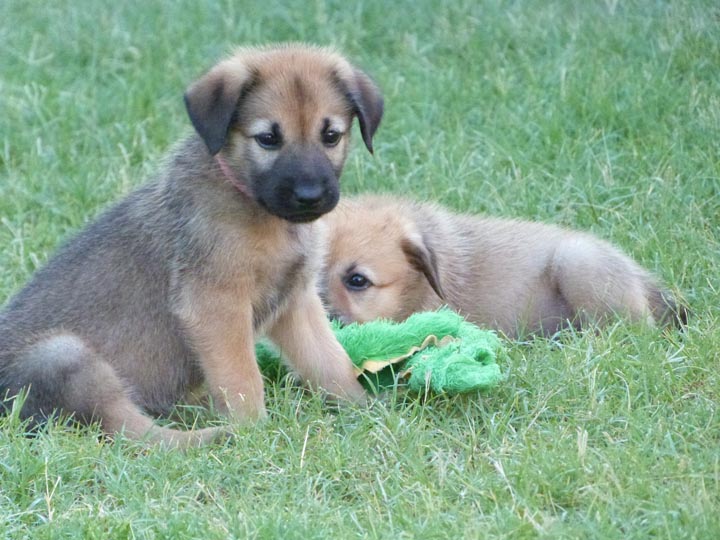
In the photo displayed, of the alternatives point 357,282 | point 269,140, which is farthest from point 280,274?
point 357,282

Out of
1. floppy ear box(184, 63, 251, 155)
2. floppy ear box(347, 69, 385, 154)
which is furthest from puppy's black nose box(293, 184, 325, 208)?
floppy ear box(347, 69, 385, 154)

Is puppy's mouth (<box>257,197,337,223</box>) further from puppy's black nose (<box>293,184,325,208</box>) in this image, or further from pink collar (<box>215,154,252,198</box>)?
pink collar (<box>215,154,252,198</box>)

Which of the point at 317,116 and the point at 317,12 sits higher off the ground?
the point at 317,116

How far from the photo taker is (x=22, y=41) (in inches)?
371

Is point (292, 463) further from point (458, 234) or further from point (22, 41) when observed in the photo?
point (22, 41)

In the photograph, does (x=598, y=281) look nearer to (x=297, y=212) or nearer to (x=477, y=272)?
(x=477, y=272)

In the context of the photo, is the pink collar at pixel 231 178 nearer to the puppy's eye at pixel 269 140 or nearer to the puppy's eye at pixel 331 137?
the puppy's eye at pixel 269 140

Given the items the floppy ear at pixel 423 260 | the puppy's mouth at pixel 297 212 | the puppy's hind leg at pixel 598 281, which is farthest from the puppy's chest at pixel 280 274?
the puppy's hind leg at pixel 598 281

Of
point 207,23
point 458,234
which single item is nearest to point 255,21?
point 207,23

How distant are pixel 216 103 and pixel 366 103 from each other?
68cm

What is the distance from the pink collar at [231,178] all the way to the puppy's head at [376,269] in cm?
100

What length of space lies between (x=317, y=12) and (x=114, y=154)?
6.90 ft

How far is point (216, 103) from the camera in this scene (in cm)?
532

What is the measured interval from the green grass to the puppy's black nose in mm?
849
